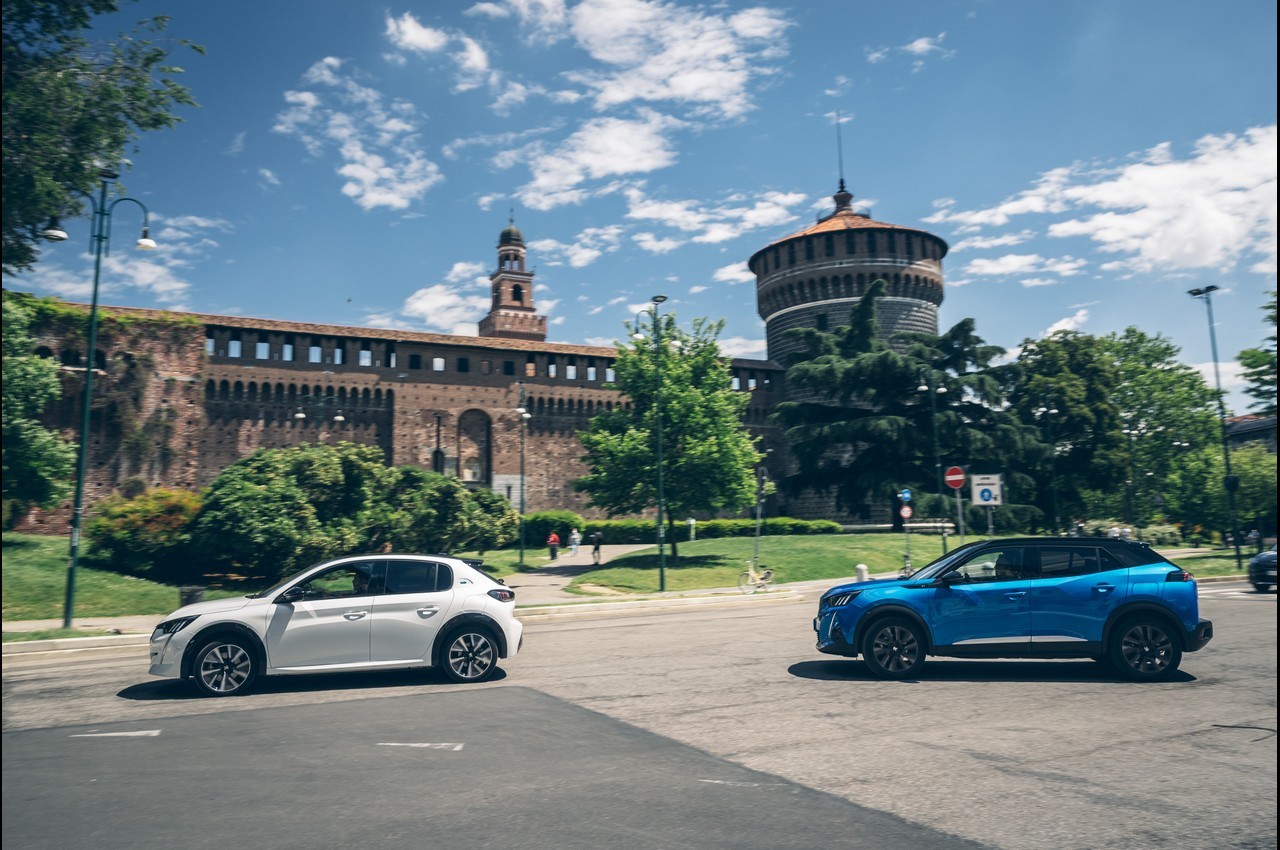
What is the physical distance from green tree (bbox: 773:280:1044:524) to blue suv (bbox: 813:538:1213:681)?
132 ft

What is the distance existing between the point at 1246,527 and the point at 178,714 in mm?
57499

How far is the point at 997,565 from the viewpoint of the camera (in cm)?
933

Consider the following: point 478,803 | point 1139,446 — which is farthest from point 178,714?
point 1139,446

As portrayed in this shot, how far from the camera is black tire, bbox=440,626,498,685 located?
31.0 ft

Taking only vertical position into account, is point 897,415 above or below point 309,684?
above

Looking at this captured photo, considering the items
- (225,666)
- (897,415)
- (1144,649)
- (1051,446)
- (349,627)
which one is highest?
(897,415)

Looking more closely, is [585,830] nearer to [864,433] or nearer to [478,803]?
[478,803]

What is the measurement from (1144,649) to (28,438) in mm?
35713

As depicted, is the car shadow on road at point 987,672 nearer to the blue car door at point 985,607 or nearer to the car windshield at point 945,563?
the blue car door at point 985,607

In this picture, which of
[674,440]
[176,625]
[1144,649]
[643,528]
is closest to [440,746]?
[176,625]

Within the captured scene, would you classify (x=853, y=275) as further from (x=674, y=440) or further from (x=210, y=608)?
(x=210, y=608)

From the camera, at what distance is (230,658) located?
8.88 meters

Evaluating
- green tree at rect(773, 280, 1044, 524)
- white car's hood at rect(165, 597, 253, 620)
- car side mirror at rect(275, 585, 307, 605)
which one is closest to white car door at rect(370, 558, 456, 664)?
car side mirror at rect(275, 585, 307, 605)

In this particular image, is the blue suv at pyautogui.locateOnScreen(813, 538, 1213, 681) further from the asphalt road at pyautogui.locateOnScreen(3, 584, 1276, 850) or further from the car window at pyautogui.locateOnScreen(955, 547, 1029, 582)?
the asphalt road at pyautogui.locateOnScreen(3, 584, 1276, 850)
